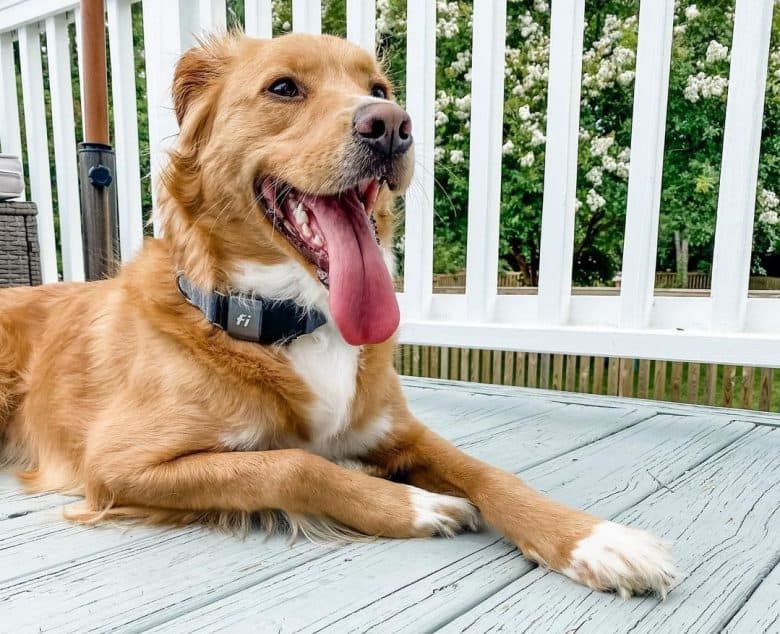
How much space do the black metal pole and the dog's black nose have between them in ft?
4.51

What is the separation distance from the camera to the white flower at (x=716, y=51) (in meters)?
7.12

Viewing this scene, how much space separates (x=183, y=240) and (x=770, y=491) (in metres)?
1.46

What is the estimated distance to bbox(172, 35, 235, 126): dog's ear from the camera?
1556 mm

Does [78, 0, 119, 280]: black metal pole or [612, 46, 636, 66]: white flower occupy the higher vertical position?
[612, 46, 636, 66]: white flower

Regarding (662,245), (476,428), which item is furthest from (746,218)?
(662,245)

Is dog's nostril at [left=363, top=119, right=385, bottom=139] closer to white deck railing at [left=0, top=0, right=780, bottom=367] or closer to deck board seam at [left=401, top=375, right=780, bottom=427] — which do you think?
white deck railing at [left=0, top=0, right=780, bottom=367]

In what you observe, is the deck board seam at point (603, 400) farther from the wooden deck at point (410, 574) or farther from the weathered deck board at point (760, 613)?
the weathered deck board at point (760, 613)

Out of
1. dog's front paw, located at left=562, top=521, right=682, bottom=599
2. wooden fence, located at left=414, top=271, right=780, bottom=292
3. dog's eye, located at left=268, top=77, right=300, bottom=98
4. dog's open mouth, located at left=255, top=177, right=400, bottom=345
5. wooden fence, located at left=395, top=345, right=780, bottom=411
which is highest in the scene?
dog's eye, located at left=268, top=77, right=300, bottom=98

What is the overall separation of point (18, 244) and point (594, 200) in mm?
6142

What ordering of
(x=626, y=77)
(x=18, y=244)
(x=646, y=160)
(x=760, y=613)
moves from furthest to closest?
(x=626, y=77)
(x=18, y=244)
(x=646, y=160)
(x=760, y=613)

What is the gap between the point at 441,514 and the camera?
3.91 feet

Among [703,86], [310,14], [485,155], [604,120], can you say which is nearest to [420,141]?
[485,155]

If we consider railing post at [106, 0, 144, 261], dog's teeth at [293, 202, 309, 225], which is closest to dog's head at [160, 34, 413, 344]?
dog's teeth at [293, 202, 309, 225]

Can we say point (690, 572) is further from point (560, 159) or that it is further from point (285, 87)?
point (560, 159)
